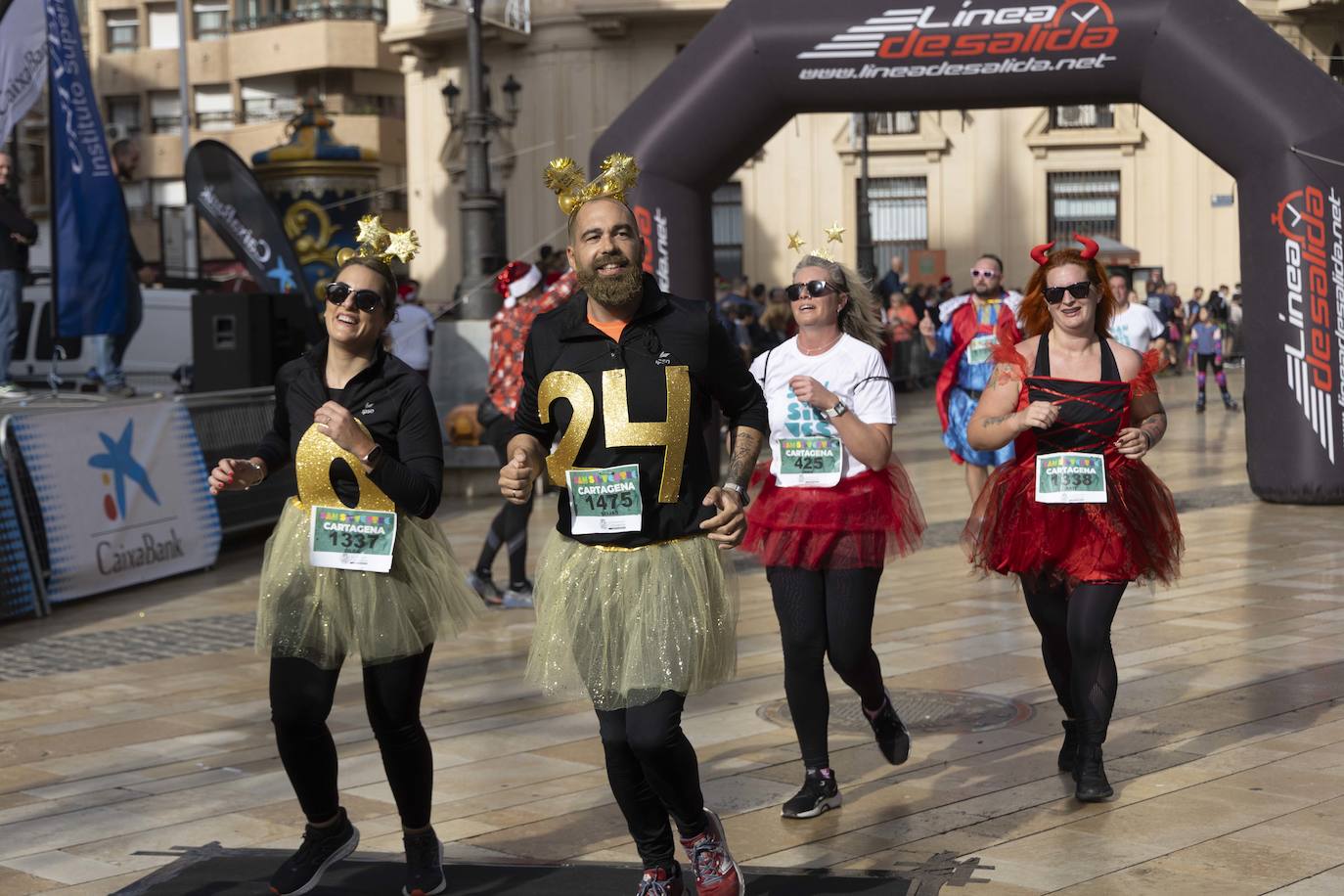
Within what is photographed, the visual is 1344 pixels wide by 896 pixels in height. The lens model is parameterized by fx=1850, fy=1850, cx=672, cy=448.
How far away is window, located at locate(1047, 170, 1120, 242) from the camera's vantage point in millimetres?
39656

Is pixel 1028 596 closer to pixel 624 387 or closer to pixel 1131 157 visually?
pixel 624 387

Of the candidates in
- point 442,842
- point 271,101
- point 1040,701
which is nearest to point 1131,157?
point 271,101

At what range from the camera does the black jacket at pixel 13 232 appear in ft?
44.1

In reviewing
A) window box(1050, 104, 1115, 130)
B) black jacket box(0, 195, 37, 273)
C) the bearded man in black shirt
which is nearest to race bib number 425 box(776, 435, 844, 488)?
the bearded man in black shirt

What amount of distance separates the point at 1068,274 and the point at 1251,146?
24.2ft

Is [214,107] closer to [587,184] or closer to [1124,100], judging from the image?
[1124,100]

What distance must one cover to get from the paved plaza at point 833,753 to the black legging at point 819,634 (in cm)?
31

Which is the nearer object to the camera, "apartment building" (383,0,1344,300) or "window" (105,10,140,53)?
"apartment building" (383,0,1344,300)

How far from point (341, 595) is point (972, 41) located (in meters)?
9.38

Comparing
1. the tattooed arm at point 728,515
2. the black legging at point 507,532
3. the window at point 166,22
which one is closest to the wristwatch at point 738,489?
the tattooed arm at point 728,515

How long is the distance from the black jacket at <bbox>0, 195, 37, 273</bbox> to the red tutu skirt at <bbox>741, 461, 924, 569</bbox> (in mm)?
9081

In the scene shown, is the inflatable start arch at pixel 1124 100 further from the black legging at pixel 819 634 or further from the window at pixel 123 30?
the window at pixel 123 30

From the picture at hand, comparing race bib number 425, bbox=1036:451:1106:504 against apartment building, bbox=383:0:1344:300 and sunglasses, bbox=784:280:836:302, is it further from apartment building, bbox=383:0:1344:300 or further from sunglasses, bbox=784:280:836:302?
apartment building, bbox=383:0:1344:300

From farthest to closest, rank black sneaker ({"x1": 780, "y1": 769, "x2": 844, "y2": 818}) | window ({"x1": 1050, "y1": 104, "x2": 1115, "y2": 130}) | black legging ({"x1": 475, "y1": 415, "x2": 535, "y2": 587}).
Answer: window ({"x1": 1050, "y1": 104, "x2": 1115, "y2": 130}), black legging ({"x1": 475, "y1": 415, "x2": 535, "y2": 587}), black sneaker ({"x1": 780, "y1": 769, "x2": 844, "y2": 818})
